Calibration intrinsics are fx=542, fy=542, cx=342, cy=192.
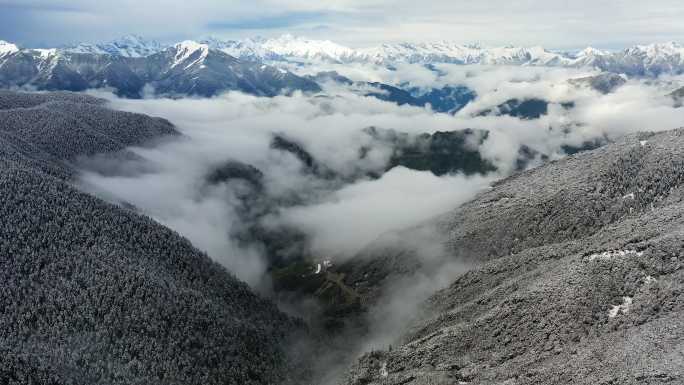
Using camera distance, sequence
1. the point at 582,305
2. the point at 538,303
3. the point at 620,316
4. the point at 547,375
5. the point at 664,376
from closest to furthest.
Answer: the point at 664,376, the point at 547,375, the point at 620,316, the point at 582,305, the point at 538,303

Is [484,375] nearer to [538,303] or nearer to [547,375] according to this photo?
[547,375]

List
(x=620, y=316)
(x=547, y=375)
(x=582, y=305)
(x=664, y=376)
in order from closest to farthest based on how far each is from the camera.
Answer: (x=664, y=376) → (x=547, y=375) → (x=620, y=316) → (x=582, y=305)

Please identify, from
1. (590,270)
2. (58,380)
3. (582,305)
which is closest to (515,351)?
(582,305)

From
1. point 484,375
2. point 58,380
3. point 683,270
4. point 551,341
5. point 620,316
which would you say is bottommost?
point 58,380

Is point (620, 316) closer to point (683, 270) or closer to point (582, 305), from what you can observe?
point (582, 305)

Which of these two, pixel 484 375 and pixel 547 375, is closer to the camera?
pixel 547 375

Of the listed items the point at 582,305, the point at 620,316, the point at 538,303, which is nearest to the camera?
the point at 620,316

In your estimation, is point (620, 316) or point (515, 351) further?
point (515, 351)

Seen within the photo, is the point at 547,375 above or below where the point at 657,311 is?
below

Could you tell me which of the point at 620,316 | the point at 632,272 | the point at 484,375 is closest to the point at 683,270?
the point at 632,272
